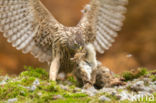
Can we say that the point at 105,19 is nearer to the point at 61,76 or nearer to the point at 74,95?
the point at 61,76

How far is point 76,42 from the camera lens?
7.97 m

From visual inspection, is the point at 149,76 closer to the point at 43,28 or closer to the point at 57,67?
the point at 57,67

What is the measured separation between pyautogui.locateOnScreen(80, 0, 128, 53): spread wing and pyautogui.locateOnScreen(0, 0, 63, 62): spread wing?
1.18 m

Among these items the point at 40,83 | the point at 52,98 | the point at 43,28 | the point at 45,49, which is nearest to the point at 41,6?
the point at 43,28

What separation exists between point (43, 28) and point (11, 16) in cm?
97

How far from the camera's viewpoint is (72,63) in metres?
8.59

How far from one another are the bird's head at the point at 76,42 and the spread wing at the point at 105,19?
1.07 m

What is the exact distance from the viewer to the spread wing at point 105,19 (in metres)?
9.12

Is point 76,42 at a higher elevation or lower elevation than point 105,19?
lower

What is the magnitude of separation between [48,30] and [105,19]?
193 centimetres

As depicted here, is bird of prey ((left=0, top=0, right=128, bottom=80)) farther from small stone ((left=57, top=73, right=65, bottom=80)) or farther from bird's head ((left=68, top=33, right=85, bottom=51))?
small stone ((left=57, top=73, right=65, bottom=80))

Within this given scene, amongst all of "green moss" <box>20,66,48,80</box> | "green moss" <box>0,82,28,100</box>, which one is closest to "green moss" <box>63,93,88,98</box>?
"green moss" <box>0,82,28,100</box>

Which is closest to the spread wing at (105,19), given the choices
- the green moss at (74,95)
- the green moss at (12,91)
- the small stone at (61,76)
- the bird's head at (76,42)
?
the bird's head at (76,42)

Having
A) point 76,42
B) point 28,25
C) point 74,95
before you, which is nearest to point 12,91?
point 74,95
